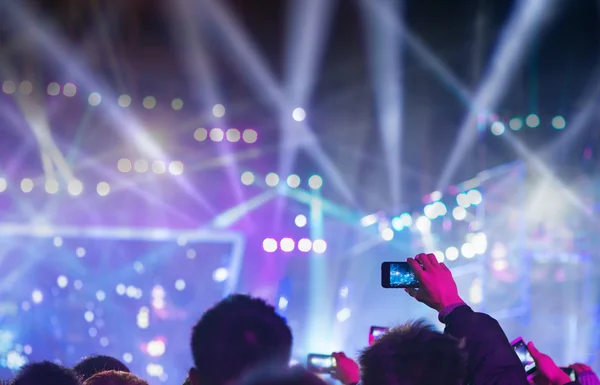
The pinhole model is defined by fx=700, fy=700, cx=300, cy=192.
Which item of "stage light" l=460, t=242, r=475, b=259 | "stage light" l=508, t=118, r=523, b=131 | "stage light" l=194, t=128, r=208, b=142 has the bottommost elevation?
"stage light" l=460, t=242, r=475, b=259

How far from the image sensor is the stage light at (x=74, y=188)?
23953 mm

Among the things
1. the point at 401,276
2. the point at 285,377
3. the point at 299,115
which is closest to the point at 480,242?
the point at 299,115

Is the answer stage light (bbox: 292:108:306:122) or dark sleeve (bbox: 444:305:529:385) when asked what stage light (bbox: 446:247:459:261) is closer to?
stage light (bbox: 292:108:306:122)

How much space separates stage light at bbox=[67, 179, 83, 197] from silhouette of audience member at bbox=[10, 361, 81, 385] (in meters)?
22.4

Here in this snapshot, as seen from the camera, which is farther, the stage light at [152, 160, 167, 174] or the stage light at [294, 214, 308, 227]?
the stage light at [152, 160, 167, 174]

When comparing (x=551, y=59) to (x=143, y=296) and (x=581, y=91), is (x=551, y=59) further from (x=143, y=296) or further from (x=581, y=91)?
(x=143, y=296)

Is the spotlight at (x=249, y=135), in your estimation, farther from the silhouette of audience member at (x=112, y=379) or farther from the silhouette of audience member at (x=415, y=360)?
the silhouette of audience member at (x=415, y=360)

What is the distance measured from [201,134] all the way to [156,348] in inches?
774

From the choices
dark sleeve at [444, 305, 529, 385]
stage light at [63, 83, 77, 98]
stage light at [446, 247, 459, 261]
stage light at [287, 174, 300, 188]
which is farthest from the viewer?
stage light at [63, 83, 77, 98]

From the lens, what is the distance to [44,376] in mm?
2422

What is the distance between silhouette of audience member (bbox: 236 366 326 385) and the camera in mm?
1608

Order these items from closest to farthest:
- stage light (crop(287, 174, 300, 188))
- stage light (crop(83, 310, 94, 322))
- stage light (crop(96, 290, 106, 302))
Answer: stage light (crop(83, 310, 94, 322)) < stage light (crop(287, 174, 300, 188)) < stage light (crop(96, 290, 106, 302))

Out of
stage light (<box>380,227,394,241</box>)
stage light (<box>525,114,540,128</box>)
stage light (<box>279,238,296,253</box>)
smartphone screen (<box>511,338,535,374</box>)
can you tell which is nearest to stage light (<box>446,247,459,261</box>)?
stage light (<box>380,227,394,241</box>)

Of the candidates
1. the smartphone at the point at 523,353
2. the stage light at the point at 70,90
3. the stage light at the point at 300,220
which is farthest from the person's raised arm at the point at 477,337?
the stage light at the point at 70,90
